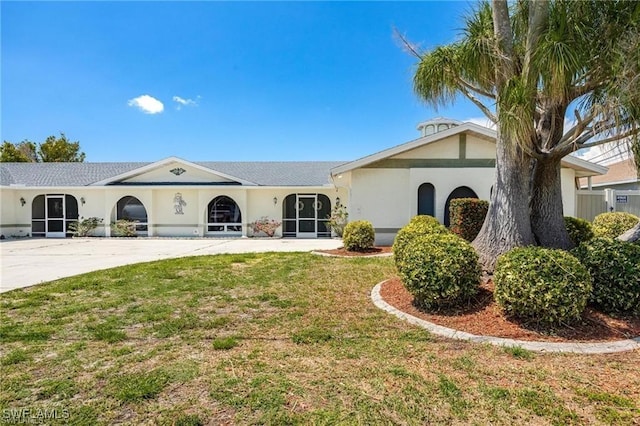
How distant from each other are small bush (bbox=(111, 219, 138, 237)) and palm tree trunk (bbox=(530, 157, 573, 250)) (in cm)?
1946

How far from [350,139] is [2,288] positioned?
20.9m

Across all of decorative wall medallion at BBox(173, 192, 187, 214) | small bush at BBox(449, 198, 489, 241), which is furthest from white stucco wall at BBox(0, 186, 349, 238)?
small bush at BBox(449, 198, 489, 241)

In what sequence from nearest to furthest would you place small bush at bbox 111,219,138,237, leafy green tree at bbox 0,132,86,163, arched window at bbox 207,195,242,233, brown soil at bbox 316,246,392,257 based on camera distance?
brown soil at bbox 316,246,392,257
small bush at bbox 111,219,138,237
arched window at bbox 207,195,242,233
leafy green tree at bbox 0,132,86,163

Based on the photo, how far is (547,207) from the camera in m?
6.83

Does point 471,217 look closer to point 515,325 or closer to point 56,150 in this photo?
point 515,325

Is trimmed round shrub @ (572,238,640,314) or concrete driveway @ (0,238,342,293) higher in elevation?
trimmed round shrub @ (572,238,640,314)

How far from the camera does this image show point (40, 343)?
4.27 m

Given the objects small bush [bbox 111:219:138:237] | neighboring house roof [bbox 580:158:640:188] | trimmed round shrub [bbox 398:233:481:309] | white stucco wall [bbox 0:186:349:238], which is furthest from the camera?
white stucco wall [bbox 0:186:349:238]

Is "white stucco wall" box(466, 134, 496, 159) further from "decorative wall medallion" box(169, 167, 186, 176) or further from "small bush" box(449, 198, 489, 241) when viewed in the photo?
"decorative wall medallion" box(169, 167, 186, 176)

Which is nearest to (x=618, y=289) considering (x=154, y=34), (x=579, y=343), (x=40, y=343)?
(x=579, y=343)

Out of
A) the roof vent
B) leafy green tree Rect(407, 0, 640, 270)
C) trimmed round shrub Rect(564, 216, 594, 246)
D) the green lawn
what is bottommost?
the green lawn

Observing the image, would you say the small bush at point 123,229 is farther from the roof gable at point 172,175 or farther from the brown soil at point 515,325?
the brown soil at point 515,325

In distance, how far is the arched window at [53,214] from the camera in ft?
65.8

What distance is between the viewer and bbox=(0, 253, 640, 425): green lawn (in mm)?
2814
